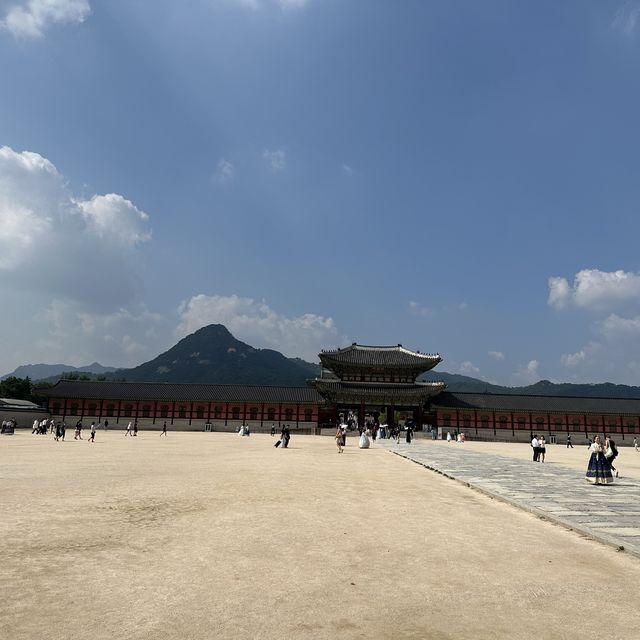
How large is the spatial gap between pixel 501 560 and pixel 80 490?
9.53 meters

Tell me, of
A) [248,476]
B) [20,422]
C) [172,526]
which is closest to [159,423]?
[20,422]

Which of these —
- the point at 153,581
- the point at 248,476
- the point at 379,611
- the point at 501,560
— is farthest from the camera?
the point at 248,476

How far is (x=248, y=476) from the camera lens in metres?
14.4

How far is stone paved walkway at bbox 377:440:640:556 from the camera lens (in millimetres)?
7934

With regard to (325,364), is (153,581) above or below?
below

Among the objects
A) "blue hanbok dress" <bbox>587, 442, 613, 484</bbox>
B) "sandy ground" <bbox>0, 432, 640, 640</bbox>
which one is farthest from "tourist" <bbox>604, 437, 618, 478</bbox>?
"sandy ground" <bbox>0, 432, 640, 640</bbox>

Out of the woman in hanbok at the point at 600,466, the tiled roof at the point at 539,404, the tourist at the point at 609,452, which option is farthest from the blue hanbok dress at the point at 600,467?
the tiled roof at the point at 539,404

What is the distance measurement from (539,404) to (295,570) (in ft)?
188

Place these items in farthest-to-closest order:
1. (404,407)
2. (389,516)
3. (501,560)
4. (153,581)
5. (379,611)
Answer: (404,407) → (389,516) → (501,560) → (153,581) → (379,611)

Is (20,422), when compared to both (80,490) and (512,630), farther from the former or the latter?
(512,630)

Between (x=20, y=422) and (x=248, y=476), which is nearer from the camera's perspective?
(x=248, y=476)

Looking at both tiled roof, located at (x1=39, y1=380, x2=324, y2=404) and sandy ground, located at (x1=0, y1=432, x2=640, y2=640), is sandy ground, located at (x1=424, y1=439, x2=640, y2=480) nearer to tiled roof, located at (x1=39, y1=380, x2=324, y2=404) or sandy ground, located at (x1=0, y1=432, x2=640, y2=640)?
sandy ground, located at (x1=0, y1=432, x2=640, y2=640)

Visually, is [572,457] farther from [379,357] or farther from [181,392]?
[181,392]

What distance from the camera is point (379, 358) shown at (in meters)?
60.5
